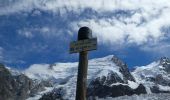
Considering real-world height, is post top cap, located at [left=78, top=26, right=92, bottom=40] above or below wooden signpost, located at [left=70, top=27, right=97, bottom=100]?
above

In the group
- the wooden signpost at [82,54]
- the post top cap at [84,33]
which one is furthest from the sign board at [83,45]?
the post top cap at [84,33]

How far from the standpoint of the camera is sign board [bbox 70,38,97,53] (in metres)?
15.1

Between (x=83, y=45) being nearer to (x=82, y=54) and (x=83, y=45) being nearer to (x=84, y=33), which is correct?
(x=82, y=54)

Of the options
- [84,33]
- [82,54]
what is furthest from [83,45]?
[84,33]

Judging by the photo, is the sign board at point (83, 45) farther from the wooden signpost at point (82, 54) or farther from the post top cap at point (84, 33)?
the post top cap at point (84, 33)

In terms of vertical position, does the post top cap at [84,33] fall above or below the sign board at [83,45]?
above

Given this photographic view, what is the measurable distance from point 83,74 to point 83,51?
0.73 meters

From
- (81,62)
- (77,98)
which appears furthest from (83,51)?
(77,98)

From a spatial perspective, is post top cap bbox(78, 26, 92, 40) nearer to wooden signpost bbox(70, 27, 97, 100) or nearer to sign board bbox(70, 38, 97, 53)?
wooden signpost bbox(70, 27, 97, 100)

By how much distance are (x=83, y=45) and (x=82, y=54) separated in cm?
29

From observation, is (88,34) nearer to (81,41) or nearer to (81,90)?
(81,41)

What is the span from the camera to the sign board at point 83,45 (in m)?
15.1

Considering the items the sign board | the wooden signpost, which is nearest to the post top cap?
the wooden signpost

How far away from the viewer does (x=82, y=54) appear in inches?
605
